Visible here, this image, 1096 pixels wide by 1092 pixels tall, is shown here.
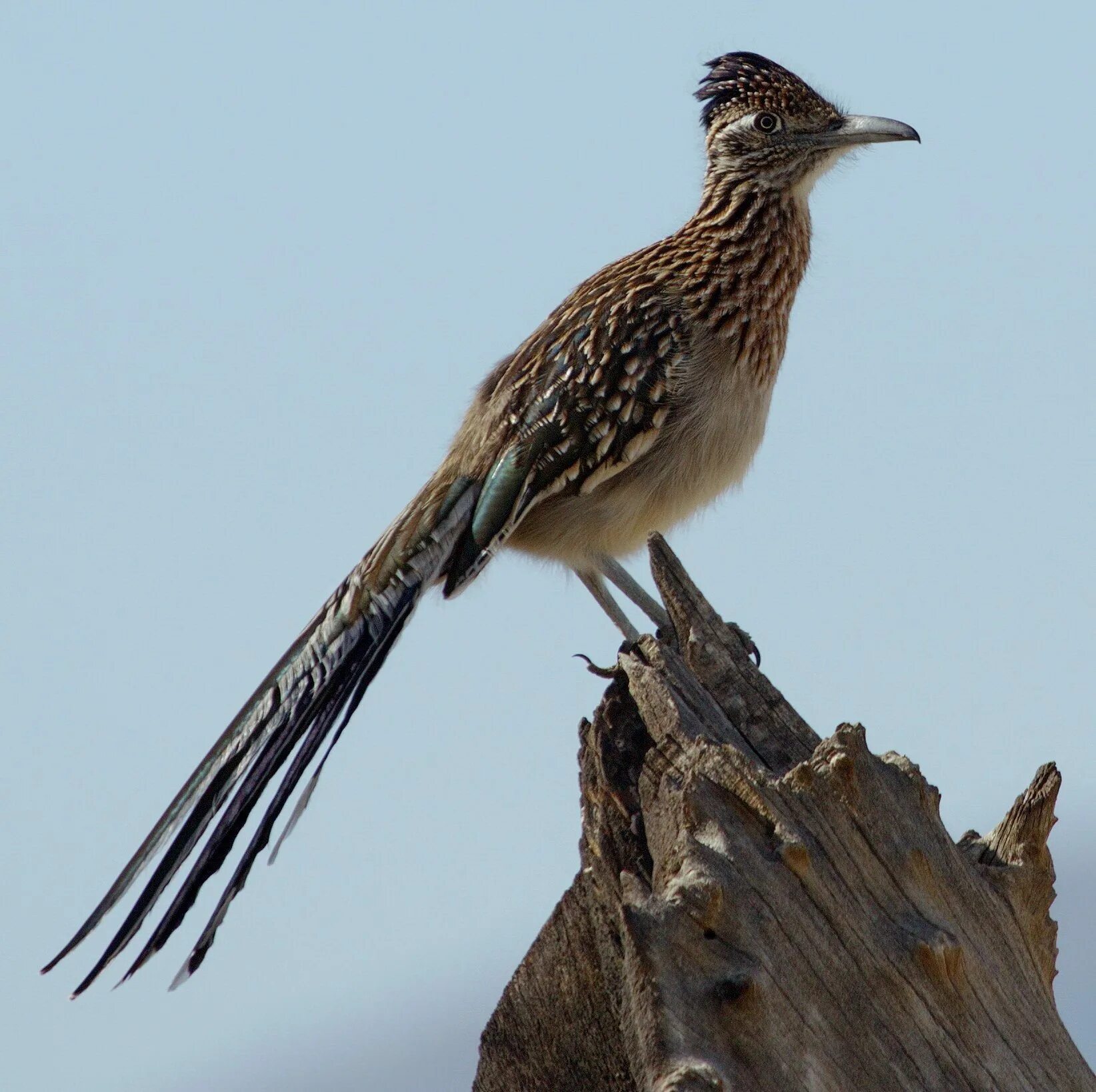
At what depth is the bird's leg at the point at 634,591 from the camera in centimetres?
593

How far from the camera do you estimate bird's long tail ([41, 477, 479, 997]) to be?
16.0 ft

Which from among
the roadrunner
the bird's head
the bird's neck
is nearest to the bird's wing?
the roadrunner

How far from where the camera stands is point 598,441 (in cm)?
586

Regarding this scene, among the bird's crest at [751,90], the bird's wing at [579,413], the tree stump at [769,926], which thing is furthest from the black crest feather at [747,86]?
the tree stump at [769,926]

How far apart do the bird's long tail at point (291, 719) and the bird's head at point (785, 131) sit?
1.95 metres

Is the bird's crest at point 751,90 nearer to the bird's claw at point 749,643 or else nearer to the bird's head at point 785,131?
the bird's head at point 785,131

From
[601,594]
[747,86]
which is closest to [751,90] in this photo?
[747,86]

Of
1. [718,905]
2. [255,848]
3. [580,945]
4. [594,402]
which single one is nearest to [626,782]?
[580,945]

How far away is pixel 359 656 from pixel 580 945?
174 centimetres

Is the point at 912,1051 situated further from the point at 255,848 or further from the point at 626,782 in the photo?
the point at 255,848

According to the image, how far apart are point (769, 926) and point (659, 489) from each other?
248cm

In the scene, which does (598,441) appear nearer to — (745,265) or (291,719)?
(745,265)

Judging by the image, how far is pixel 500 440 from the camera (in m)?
5.98

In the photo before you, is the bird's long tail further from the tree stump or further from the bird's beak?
the bird's beak
